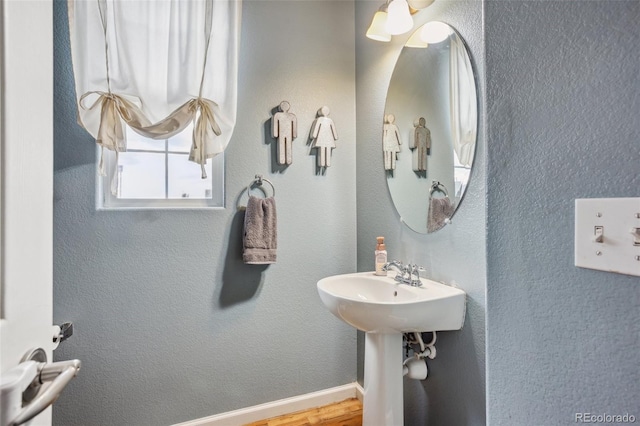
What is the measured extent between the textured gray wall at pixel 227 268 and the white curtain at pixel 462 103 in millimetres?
757

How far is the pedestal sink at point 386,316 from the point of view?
3.75 feet

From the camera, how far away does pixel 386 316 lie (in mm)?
1130

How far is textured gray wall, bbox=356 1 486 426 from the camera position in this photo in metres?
1.18

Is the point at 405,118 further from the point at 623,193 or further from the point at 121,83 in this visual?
the point at 121,83

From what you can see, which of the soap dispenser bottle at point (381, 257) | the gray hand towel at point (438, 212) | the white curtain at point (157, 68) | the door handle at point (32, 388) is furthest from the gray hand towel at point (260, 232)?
the door handle at point (32, 388)

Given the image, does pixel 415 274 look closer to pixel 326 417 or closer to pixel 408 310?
pixel 408 310

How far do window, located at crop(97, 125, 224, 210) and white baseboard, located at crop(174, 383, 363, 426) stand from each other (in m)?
1.10

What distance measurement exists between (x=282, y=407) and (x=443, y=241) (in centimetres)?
129

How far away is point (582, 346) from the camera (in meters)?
0.50

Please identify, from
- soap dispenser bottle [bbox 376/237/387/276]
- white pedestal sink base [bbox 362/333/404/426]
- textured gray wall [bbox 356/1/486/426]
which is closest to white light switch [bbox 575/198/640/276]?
textured gray wall [bbox 356/1/486/426]

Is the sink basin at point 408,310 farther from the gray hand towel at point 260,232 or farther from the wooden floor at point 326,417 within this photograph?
the wooden floor at point 326,417

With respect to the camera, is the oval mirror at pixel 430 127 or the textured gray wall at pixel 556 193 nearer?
the textured gray wall at pixel 556 193

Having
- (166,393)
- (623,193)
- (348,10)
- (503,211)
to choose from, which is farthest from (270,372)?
(348,10)
